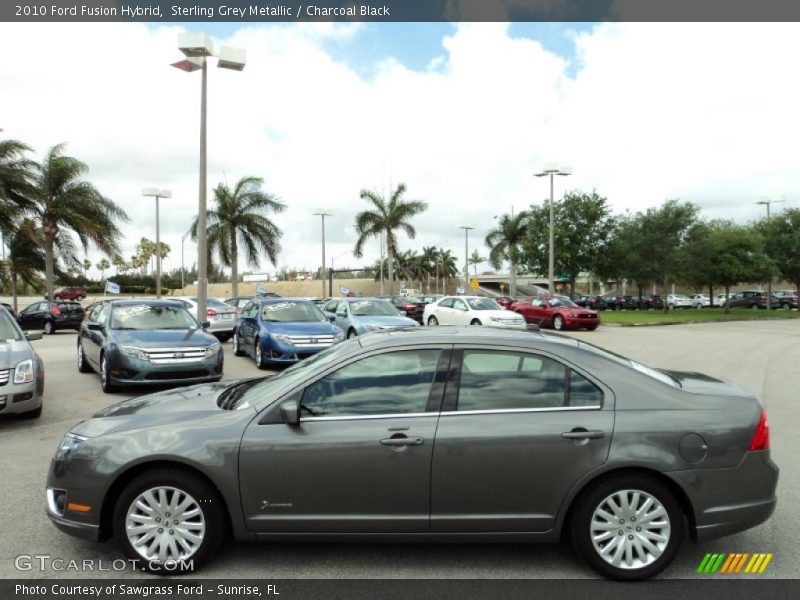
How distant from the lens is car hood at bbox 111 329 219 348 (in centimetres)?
918

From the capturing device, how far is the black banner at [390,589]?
3.35m

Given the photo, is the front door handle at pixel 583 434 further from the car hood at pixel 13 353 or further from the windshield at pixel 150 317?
the windshield at pixel 150 317

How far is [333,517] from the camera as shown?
3535 millimetres

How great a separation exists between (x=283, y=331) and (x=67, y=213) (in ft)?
78.5

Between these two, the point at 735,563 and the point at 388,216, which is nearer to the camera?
the point at 735,563

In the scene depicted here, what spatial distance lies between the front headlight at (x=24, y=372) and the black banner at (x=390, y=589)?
4.23 m

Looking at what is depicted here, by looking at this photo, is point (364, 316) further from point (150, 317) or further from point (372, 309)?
point (150, 317)

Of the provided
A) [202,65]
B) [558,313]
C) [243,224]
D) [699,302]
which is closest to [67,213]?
[243,224]

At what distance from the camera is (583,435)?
3500 mm

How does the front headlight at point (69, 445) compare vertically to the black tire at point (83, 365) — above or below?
above

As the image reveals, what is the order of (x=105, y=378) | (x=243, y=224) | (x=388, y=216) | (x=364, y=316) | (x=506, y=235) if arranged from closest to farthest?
(x=105, y=378)
(x=364, y=316)
(x=243, y=224)
(x=388, y=216)
(x=506, y=235)

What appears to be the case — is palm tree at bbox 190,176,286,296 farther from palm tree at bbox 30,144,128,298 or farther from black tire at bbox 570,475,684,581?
black tire at bbox 570,475,684,581

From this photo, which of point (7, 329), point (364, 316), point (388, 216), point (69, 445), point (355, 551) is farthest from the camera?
point (388, 216)

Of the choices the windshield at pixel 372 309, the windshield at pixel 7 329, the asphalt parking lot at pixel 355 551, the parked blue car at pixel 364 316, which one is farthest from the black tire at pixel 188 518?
the windshield at pixel 372 309
